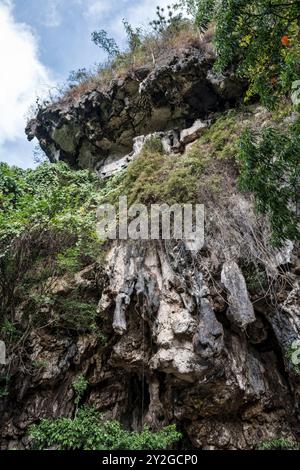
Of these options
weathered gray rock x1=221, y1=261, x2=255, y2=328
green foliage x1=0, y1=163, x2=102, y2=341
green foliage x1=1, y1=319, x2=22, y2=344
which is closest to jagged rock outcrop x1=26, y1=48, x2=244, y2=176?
green foliage x1=0, y1=163, x2=102, y2=341

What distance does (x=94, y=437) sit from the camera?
4246mm

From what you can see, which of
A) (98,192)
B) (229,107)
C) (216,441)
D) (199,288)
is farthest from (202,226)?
(229,107)

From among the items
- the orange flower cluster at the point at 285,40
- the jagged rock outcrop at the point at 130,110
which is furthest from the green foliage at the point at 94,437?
the jagged rock outcrop at the point at 130,110

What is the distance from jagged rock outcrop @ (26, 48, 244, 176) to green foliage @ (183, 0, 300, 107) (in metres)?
4.82

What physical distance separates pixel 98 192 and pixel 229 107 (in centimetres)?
449

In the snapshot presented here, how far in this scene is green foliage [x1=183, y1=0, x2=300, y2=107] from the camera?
13.1 ft

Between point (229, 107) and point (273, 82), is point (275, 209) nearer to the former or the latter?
point (273, 82)

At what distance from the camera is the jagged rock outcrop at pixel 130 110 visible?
962 cm

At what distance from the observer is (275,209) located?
3904mm

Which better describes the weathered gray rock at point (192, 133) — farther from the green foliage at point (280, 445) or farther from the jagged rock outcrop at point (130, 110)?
the green foliage at point (280, 445)

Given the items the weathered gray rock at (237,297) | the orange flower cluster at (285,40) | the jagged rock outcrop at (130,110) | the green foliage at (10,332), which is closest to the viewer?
the orange flower cluster at (285,40)

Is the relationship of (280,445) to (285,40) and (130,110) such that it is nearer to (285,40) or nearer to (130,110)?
(285,40)

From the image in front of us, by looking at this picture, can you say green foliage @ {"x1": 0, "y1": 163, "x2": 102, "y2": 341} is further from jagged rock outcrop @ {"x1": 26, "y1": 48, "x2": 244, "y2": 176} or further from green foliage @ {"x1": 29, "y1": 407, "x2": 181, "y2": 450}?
jagged rock outcrop @ {"x1": 26, "y1": 48, "x2": 244, "y2": 176}

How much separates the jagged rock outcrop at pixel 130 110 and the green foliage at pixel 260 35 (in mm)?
4817
